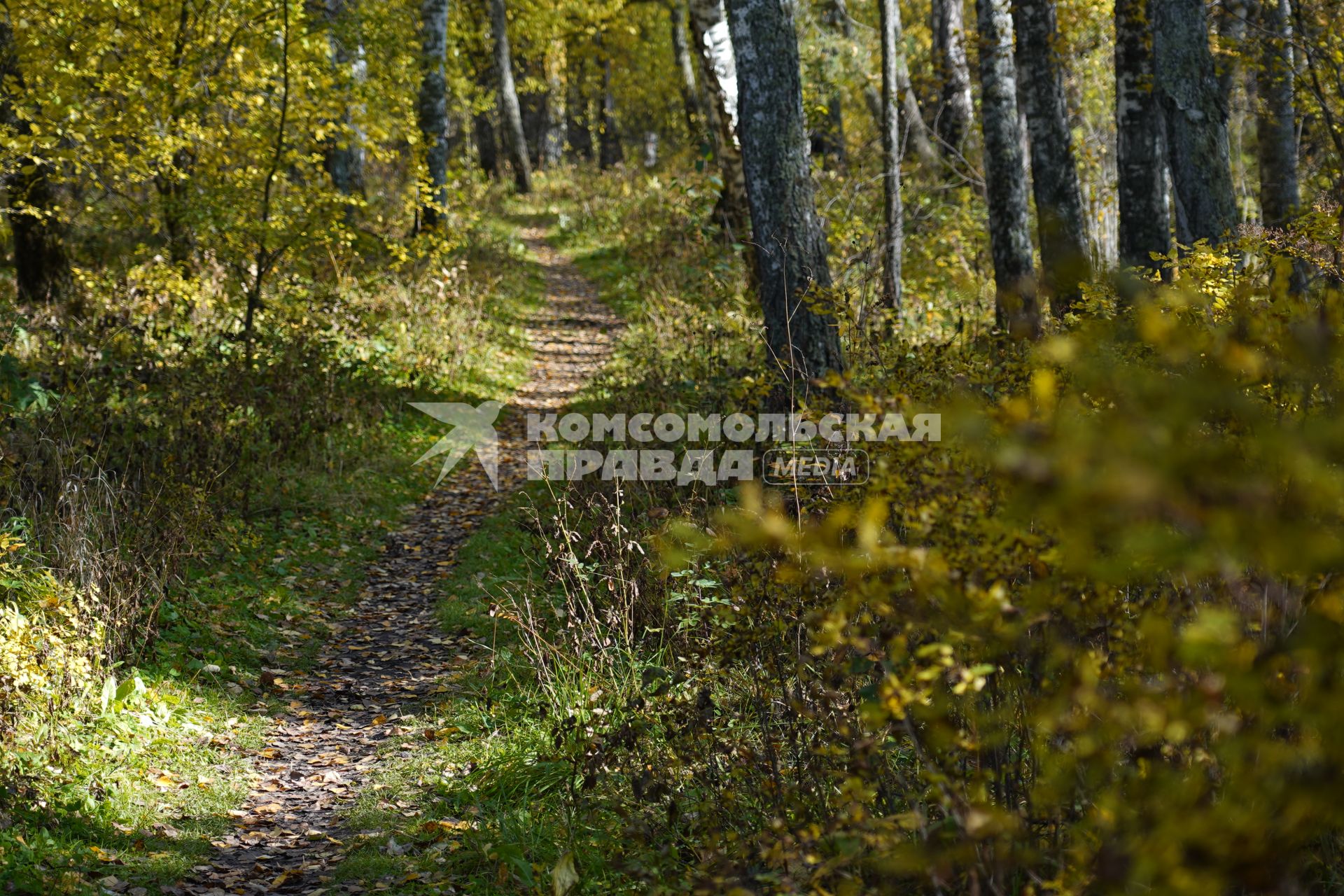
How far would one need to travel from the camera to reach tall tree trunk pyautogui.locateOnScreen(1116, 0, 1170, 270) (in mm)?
8469

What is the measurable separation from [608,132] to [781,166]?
75.9ft

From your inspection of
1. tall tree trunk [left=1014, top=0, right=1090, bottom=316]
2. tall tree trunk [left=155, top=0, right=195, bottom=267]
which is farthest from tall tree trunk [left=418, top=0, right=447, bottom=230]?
tall tree trunk [left=1014, top=0, right=1090, bottom=316]

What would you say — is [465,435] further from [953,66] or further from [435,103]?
[953,66]

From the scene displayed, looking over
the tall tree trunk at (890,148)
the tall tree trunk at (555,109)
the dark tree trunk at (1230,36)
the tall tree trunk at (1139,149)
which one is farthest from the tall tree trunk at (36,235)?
the tall tree trunk at (555,109)

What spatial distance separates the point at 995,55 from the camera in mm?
9312

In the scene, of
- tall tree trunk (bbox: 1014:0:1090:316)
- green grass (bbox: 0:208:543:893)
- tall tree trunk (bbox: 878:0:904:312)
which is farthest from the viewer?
tall tree trunk (bbox: 878:0:904:312)

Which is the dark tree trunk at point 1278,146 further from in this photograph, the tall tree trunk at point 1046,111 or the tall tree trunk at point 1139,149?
the tall tree trunk at point 1046,111

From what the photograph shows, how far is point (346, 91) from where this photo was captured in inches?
364

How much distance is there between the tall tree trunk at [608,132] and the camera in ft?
94.7

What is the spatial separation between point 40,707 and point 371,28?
7.37m

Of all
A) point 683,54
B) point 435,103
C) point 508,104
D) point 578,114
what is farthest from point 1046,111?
point 578,114

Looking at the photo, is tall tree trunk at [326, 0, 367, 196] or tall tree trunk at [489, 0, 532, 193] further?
tall tree trunk at [489, 0, 532, 193]

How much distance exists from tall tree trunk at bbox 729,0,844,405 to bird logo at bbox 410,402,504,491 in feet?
10.0

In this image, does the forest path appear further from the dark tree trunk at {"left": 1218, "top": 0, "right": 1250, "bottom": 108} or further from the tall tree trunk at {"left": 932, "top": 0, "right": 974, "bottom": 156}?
the tall tree trunk at {"left": 932, "top": 0, "right": 974, "bottom": 156}
